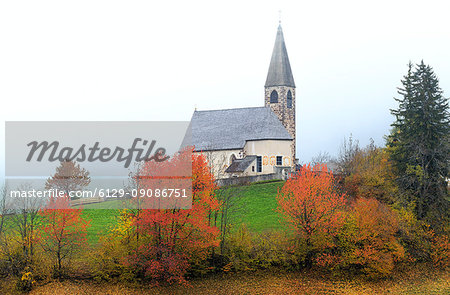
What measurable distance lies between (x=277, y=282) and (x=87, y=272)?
12.4 meters

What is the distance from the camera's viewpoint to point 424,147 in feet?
121

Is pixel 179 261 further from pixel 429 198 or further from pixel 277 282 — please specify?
pixel 429 198

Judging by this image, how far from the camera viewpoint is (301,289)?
2955 centimetres

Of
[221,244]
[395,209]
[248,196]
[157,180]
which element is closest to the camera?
[157,180]

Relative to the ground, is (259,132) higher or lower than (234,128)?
lower

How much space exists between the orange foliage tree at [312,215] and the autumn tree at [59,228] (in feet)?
46.5

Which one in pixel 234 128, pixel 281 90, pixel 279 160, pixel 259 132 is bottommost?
pixel 279 160

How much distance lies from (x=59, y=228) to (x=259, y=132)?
3127 centimetres

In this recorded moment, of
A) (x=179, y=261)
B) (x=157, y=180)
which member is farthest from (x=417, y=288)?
(x=157, y=180)

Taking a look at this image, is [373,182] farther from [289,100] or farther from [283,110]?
[289,100]

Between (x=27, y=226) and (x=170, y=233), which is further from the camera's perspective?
(x=170, y=233)

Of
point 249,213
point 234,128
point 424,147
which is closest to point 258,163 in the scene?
point 234,128

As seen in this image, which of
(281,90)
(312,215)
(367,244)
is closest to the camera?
(367,244)

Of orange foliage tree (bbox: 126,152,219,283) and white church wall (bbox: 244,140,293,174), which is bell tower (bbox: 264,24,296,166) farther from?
orange foliage tree (bbox: 126,152,219,283)
